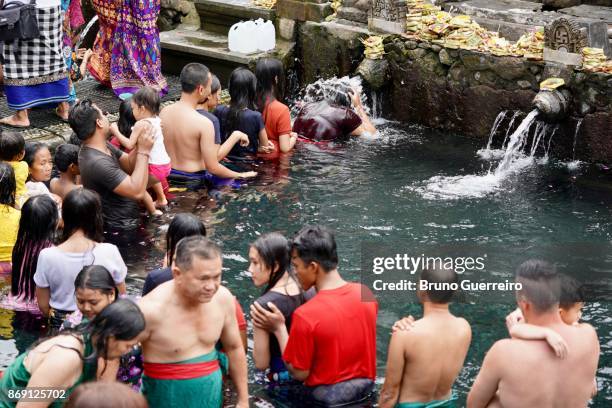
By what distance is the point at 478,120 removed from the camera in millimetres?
10094

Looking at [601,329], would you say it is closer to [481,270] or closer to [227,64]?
[481,270]

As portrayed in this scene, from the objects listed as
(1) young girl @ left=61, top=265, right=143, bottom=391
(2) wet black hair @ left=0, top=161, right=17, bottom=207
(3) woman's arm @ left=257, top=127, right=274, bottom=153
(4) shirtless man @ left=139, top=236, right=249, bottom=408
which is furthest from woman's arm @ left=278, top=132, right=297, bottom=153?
(4) shirtless man @ left=139, top=236, right=249, bottom=408

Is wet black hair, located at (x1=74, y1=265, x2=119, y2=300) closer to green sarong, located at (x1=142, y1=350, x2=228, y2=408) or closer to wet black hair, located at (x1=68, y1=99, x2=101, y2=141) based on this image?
green sarong, located at (x1=142, y1=350, x2=228, y2=408)

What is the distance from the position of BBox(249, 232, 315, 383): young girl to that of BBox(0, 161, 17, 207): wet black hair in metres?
2.02

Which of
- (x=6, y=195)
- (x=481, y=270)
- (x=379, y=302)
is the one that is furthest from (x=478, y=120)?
(x=6, y=195)

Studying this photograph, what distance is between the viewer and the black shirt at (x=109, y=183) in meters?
6.99

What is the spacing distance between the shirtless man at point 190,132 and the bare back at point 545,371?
13.6 feet

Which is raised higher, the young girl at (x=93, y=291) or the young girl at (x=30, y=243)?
the young girl at (x=93, y=291)

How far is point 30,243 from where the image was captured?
19.6ft

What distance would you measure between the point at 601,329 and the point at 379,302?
1.41 metres

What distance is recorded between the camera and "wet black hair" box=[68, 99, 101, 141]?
6777 millimetres

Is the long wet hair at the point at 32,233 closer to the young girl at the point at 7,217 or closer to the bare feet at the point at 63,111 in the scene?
the young girl at the point at 7,217

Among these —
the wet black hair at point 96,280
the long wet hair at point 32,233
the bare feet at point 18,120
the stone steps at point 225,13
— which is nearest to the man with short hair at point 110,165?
the long wet hair at point 32,233

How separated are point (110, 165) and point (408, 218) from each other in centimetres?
240
